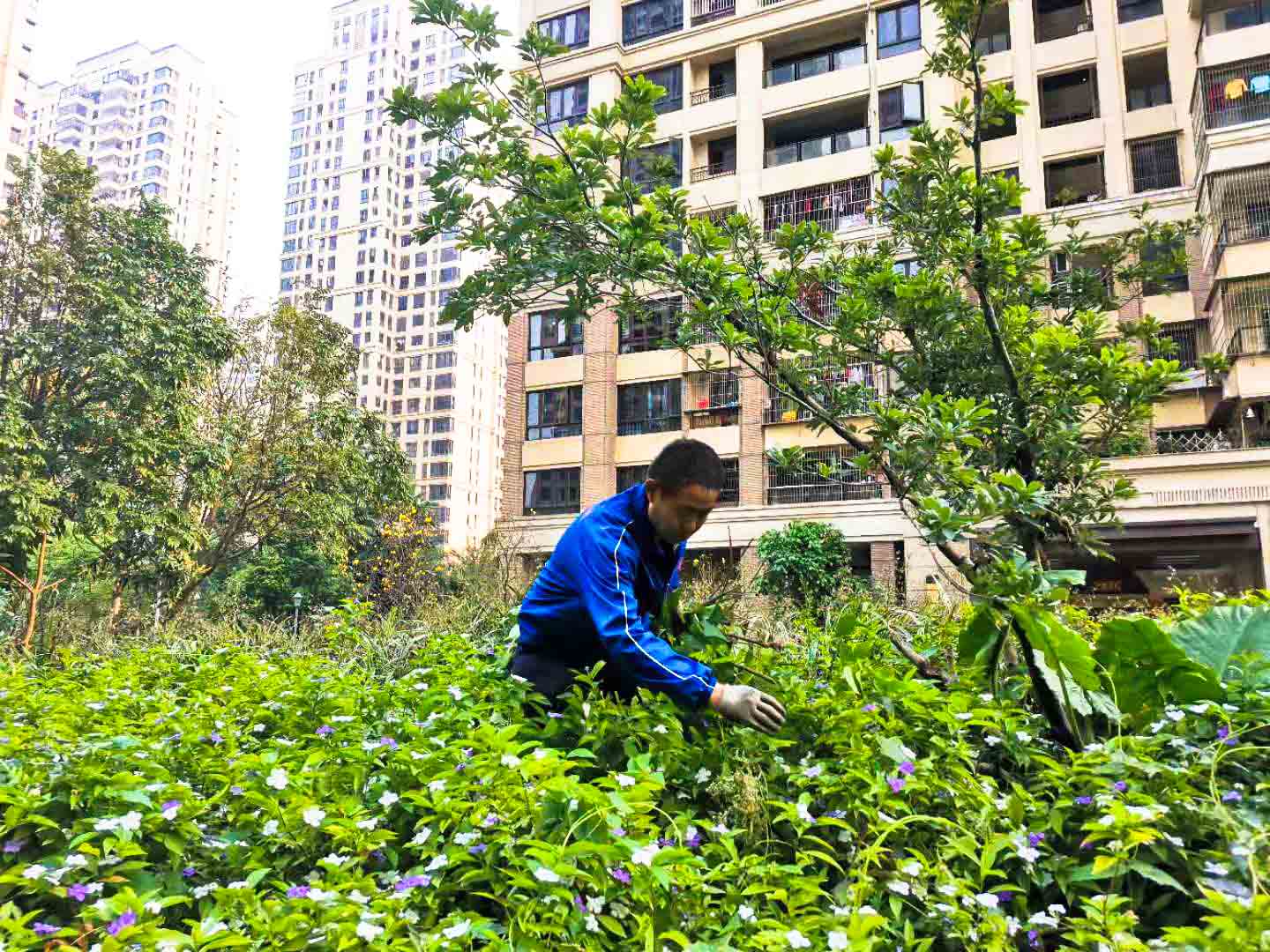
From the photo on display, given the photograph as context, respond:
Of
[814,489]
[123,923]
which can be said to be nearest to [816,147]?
[814,489]

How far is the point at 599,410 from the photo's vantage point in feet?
90.7

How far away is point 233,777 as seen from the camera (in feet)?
7.52

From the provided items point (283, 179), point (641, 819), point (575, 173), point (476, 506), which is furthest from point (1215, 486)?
point (283, 179)

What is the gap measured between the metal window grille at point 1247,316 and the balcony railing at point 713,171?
14605 millimetres

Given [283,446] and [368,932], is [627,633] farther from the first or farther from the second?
[283,446]

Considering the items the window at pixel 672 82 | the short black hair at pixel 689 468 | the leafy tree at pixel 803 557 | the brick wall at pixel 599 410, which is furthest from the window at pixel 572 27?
the short black hair at pixel 689 468

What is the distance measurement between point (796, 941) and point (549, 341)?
2864 centimetres

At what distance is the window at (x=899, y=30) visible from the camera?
990 inches

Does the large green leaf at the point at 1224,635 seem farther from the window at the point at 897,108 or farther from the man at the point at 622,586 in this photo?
the window at the point at 897,108

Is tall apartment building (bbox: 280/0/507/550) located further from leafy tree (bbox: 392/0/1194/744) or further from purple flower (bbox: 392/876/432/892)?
purple flower (bbox: 392/876/432/892)

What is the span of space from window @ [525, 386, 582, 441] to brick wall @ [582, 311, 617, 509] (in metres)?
0.48

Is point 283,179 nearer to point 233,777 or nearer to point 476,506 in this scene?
point 476,506

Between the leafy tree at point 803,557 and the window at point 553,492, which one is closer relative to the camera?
the leafy tree at point 803,557

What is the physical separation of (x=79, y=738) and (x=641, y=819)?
6.39ft
